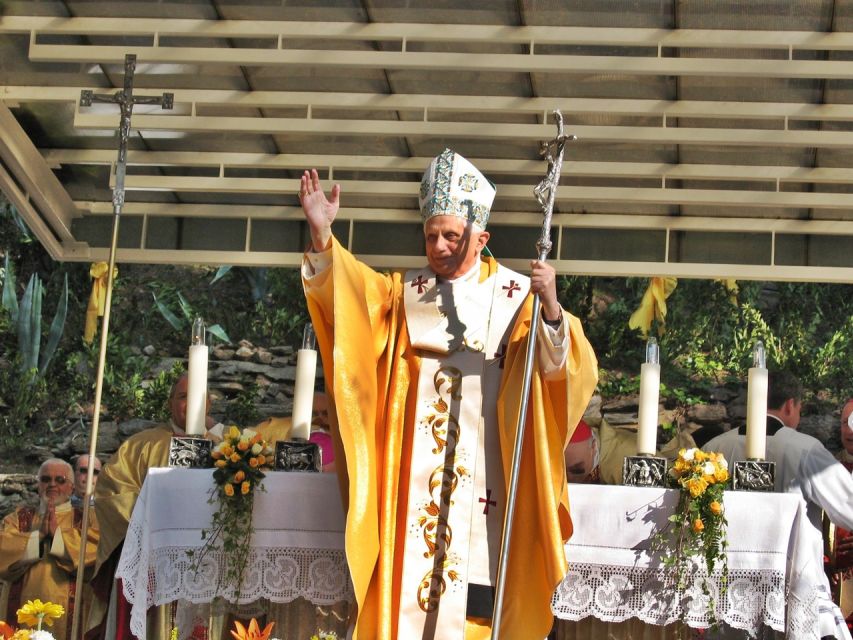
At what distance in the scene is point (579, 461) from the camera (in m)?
8.99

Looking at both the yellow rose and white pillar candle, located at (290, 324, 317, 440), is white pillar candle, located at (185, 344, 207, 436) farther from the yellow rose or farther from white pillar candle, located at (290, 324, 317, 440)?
the yellow rose

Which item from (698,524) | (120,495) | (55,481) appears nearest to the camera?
(698,524)

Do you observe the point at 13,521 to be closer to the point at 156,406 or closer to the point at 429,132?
the point at 156,406

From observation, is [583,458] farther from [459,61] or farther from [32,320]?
[32,320]

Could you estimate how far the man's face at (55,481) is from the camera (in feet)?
31.0

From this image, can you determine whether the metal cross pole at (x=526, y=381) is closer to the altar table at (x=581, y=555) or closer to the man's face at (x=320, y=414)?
the altar table at (x=581, y=555)

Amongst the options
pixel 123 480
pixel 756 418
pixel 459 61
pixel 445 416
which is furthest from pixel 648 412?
pixel 123 480

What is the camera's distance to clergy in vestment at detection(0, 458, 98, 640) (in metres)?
8.92

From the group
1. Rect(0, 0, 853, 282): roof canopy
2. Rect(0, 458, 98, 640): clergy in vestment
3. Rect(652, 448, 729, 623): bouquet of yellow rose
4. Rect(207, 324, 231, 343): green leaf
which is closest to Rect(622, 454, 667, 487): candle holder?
Rect(652, 448, 729, 623): bouquet of yellow rose

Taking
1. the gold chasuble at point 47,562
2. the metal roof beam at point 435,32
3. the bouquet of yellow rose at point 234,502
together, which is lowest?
the gold chasuble at point 47,562

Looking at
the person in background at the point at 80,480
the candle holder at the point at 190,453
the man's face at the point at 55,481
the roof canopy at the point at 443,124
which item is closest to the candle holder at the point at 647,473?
the candle holder at the point at 190,453

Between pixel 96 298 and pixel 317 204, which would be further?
pixel 96 298

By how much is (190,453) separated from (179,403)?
2625 millimetres

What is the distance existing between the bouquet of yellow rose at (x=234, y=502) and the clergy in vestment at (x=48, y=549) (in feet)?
8.48
